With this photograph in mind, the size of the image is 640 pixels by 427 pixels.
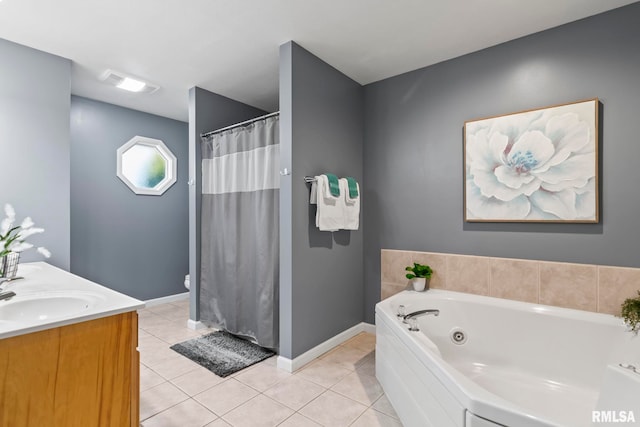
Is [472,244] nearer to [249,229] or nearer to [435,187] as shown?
[435,187]

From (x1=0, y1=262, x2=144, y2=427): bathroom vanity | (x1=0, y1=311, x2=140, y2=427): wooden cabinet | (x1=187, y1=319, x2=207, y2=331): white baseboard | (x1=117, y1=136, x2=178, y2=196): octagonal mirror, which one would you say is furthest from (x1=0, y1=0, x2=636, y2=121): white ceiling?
(x1=187, y1=319, x2=207, y2=331): white baseboard

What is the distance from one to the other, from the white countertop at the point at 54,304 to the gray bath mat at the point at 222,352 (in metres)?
1.17

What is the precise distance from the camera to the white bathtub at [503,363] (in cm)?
122

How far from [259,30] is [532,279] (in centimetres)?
266

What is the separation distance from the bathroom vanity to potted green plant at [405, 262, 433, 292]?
2034 millimetres

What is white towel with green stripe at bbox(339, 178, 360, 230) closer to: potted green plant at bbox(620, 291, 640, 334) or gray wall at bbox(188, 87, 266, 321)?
gray wall at bbox(188, 87, 266, 321)

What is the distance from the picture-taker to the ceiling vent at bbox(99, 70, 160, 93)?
9.00 ft

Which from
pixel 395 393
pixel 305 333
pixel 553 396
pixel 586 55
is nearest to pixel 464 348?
pixel 553 396

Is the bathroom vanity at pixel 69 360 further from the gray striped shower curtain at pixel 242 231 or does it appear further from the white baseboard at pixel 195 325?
the white baseboard at pixel 195 325

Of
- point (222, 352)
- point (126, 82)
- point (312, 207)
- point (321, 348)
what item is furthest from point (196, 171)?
point (321, 348)

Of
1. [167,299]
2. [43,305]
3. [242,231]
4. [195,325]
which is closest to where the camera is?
[43,305]

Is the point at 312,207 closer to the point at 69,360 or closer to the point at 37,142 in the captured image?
the point at 69,360

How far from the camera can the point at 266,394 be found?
197 cm

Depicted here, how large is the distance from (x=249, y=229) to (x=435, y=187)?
1.71 m
